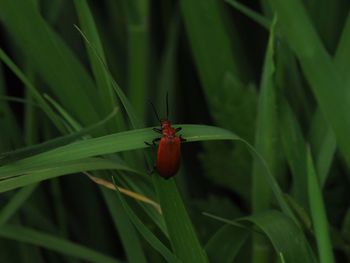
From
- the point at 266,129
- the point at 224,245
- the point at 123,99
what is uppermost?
the point at 123,99

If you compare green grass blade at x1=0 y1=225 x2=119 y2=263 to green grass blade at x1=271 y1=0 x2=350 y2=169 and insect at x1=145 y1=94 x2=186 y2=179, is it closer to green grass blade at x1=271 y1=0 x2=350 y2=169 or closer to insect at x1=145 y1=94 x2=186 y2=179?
insect at x1=145 y1=94 x2=186 y2=179

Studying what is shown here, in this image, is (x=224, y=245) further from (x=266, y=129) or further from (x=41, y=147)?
(x=41, y=147)

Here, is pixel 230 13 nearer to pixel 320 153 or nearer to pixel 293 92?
pixel 293 92

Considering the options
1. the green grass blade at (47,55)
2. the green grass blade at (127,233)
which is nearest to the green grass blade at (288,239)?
the green grass blade at (127,233)

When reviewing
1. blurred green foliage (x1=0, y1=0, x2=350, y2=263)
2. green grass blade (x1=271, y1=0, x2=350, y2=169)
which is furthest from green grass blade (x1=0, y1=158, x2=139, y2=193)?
green grass blade (x1=271, y1=0, x2=350, y2=169)

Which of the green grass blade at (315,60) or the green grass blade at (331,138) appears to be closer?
the green grass blade at (315,60)

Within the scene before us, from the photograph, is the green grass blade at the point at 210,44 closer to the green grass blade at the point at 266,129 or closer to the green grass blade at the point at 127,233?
the green grass blade at the point at 266,129

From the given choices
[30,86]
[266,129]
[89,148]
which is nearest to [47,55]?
[30,86]
